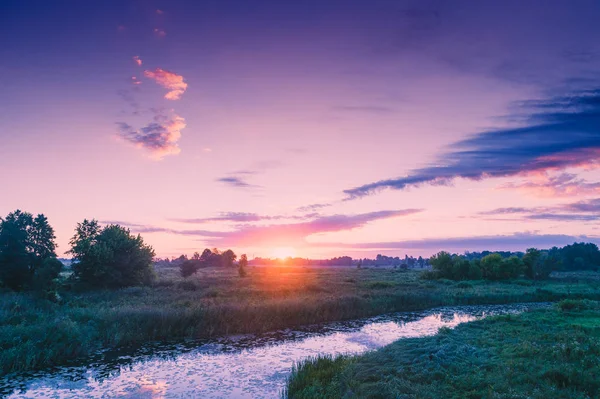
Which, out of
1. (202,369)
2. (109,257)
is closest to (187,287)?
(109,257)

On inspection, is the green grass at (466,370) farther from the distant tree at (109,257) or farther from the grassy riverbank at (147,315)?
the distant tree at (109,257)

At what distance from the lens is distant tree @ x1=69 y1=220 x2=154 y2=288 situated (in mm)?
46656

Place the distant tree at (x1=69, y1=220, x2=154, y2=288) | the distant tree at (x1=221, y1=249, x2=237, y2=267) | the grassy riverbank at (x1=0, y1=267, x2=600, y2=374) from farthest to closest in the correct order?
the distant tree at (x1=221, y1=249, x2=237, y2=267)
the distant tree at (x1=69, y1=220, x2=154, y2=288)
the grassy riverbank at (x1=0, y1=267, x2=600, y2=374)

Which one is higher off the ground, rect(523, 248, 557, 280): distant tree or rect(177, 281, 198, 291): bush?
rect(523, 248, 557, 280): distant tree

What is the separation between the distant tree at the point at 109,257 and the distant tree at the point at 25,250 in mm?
3328

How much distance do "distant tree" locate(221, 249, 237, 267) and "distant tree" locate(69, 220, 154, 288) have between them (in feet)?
305

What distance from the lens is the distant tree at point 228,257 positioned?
147375mm

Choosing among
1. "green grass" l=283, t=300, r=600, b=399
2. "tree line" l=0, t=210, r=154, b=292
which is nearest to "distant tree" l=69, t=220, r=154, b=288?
"tree line" l=0, t=210, r=154, b=292

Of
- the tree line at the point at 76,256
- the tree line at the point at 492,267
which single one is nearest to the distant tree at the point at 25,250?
the tree line at the point at 76,256

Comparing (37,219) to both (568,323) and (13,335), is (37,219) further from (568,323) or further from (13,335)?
(568,323)

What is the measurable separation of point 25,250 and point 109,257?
894cm

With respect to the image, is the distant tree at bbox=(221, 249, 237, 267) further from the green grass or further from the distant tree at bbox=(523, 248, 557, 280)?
the green grass

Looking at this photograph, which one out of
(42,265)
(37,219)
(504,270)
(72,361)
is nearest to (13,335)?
(72,361)

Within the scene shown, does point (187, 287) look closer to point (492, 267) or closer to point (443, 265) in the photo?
point (443, 265)
